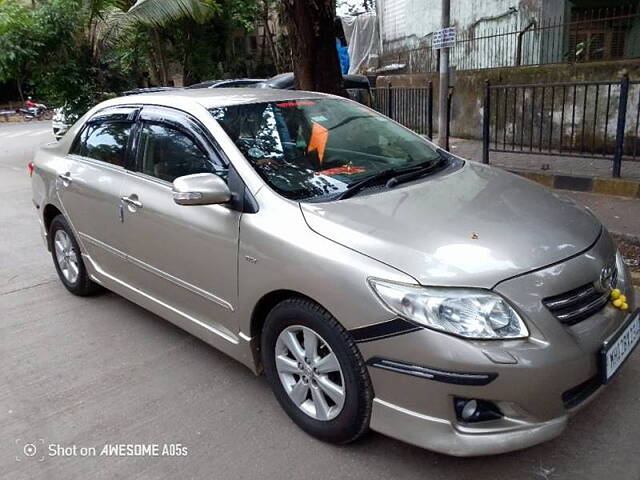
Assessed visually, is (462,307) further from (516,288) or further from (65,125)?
(65,125)

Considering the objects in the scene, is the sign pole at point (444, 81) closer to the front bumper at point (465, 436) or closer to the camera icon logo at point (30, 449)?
the front bumper at point (465, 436)

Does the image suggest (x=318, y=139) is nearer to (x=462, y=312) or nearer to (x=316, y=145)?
(x=316, y=145)

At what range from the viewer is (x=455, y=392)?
2309 millimetres

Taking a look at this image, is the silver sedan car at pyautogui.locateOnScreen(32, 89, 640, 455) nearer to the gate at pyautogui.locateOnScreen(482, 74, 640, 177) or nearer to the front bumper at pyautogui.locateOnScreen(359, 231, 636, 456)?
the front bumper at pyautogui.locateOnScreen(359, 231, 636, 456)

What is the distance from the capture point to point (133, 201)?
147 inches

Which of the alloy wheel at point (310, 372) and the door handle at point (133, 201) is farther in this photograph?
the door handle at point (133, 201)

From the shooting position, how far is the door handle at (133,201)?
370 cm

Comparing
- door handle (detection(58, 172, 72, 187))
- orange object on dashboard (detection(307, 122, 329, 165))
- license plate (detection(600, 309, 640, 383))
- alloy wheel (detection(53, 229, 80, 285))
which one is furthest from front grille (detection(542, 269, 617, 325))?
alloy wheel (detection(53, 229, 80, 285))

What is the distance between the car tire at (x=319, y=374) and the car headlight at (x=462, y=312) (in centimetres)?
34

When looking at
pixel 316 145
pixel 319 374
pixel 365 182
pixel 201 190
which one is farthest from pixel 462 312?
pixel 316 145

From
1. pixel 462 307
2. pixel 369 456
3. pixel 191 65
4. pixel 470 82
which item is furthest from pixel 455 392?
pixel 191 65

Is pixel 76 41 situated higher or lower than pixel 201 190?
higher

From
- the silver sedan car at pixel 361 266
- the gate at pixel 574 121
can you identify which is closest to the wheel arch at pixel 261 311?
the silver sedan car at pixel 361 266

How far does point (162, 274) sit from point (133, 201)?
1.71 feet
